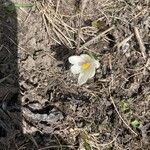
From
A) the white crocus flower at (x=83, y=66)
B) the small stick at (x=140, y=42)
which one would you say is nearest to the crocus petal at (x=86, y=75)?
the white crocus flower at (x=83, y=66)

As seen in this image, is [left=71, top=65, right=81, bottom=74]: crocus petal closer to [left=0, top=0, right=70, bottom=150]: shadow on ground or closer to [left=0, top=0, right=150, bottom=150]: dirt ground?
[left=0, top=0, right=150, bottom=150]: dirt ground

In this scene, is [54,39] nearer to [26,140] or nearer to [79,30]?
[79,30]

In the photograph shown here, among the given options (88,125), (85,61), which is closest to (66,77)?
(85,61)

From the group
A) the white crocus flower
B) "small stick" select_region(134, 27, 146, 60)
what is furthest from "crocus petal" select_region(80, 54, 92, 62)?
"small stick" select_region(134, 27, 146, 60)

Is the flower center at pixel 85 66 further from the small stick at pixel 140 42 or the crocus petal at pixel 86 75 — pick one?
the small stick at pixel 140 42

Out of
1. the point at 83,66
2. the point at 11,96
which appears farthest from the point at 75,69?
the point at 11,96

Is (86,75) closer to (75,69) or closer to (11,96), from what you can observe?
(75,69)
